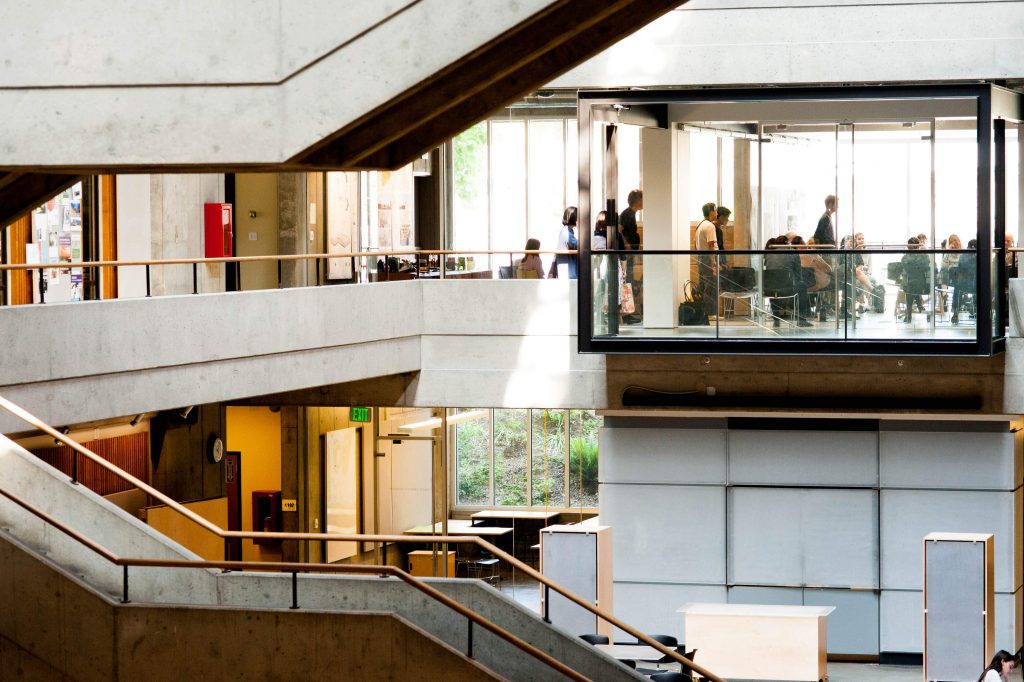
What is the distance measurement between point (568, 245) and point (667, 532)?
424cm

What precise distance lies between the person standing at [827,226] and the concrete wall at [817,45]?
162 cm

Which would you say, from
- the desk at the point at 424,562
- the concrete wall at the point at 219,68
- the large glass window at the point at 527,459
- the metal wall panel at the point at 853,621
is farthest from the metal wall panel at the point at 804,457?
the concrete wall at the point at 219,68

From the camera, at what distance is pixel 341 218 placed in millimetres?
25672

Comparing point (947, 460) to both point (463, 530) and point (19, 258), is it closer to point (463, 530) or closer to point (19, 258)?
point (463, 530)

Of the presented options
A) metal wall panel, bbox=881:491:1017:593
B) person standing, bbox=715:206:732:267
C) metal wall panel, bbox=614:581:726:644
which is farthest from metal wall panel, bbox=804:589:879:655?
person standing, bbox=715:206:732:267

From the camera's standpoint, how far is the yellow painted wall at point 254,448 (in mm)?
25484

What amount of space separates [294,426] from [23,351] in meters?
10.7

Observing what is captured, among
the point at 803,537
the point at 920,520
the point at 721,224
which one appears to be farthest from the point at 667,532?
the point at 721,224

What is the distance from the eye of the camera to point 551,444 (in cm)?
2839

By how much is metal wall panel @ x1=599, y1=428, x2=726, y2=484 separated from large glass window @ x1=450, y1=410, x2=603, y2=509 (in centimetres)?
655

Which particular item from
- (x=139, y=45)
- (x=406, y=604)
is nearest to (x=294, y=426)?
(x=406, y=604)

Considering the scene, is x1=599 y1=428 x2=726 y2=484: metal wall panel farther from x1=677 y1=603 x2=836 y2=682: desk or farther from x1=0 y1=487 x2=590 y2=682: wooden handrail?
x1=0 y1=487 x2=590 y2=682: wooden handrail

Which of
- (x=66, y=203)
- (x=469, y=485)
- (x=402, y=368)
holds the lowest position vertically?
(x=469, y=485)

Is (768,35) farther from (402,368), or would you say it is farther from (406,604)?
(406,604)
